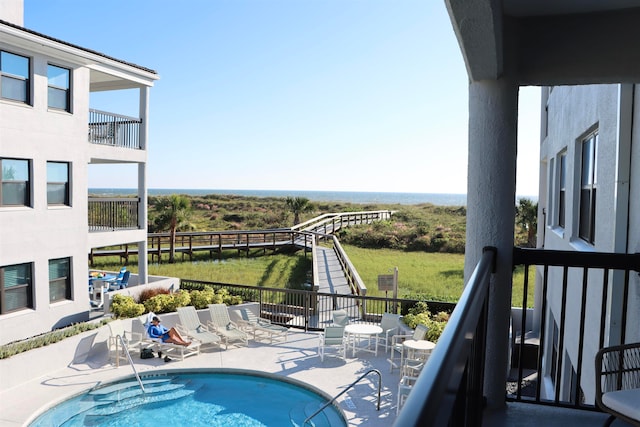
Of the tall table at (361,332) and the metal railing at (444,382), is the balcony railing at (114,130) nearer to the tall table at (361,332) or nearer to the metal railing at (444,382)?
the tall table at (361,332)

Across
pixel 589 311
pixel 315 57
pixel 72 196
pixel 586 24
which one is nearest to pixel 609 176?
pixel 589 311

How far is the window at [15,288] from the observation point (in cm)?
1232

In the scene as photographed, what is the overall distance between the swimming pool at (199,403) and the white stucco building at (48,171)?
3.90m

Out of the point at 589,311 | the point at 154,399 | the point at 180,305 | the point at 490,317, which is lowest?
the point at 154,399

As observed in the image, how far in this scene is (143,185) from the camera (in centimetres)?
1706

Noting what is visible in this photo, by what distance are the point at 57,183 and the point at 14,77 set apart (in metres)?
2.93

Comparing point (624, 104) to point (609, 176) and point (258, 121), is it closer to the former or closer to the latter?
point (609, 176)

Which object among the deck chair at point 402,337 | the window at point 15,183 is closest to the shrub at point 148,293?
the window at point 15,183

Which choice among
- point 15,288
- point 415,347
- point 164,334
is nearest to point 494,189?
point 415,347

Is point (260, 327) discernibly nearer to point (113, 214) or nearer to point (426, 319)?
point (426, 319)

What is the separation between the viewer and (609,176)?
5148 mm

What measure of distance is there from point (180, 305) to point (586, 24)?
13557 mm

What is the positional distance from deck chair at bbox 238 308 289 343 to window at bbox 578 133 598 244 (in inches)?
347

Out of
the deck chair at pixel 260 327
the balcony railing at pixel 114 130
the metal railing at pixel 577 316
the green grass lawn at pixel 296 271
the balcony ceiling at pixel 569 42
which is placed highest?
the balcony railing at pixel 114 130
